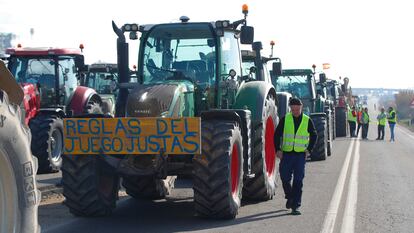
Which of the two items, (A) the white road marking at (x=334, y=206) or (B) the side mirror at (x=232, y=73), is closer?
(A) the white road marking at (x=334, y=206)

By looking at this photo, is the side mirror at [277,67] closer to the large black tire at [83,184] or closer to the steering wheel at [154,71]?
the steering wheel at [154,71]

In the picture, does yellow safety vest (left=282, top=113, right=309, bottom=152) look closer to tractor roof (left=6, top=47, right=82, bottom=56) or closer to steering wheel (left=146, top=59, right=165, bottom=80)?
steering wheel (left=146, top=59, right=165, bottom=80)

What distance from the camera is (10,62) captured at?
48.8ft

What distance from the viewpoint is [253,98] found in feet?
34.2

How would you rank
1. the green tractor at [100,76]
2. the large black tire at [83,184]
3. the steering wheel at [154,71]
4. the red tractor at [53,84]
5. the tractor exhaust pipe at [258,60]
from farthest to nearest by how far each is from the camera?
the green tractor at [100,76]
the red tractor at [53,84]
the tractor exhaust pipe at [258,60]
the steering wheel at [154,71]
the large black tire at [83,184]

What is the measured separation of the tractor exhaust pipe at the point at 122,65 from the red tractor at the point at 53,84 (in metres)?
4.81

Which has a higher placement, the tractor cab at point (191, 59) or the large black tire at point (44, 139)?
the tractor cab at point (191, 59)

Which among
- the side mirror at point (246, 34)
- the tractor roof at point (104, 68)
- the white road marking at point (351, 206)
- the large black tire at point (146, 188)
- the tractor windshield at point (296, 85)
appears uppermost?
the side mirror at point (246, 34)

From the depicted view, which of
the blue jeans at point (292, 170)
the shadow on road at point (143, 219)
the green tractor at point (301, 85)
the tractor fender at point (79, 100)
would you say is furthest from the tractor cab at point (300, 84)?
the blue jeans at point (292, 170)

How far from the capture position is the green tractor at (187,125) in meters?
8.53

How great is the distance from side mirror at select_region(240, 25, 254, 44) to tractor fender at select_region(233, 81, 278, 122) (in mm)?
858

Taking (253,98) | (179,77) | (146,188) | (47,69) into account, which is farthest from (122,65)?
(47,69)

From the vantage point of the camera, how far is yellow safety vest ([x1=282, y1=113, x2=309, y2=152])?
979 cm

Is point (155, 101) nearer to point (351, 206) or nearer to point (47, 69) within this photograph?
point (351, 206)
